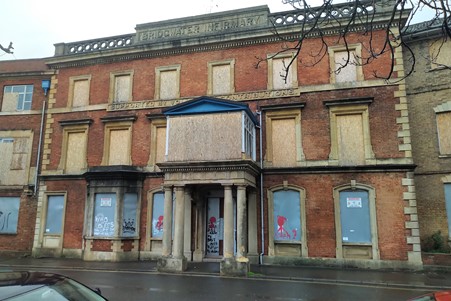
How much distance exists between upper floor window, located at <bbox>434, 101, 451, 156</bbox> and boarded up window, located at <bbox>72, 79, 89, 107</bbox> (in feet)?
60.7

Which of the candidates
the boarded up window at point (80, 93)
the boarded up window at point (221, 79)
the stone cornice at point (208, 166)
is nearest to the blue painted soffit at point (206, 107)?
the stone cornice at point (208, 166)

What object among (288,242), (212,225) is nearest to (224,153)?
(212,225)

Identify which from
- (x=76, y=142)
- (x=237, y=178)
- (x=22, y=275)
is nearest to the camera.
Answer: (x=22, y=275)

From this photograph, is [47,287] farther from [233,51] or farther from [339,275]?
[233,51]

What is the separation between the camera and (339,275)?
518 inches

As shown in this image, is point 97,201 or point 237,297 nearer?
point 237,297

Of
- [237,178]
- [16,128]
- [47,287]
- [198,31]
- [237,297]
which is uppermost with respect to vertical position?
[198,31]

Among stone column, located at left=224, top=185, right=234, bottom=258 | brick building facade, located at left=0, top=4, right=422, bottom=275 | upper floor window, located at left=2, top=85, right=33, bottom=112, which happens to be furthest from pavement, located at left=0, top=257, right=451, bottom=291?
upper floor window, located at left=2, top=85, right=33, bottom=112

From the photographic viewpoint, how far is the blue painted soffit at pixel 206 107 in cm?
1500

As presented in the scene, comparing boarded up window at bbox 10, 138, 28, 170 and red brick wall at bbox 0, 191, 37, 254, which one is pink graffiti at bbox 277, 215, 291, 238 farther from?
boarded up window at bbox 10, 138, 28, 170

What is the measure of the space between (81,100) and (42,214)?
264 inches

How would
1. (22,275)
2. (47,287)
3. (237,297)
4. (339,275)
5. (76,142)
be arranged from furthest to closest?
(76,142) → (339,275) → (237,297) → (22,275) → (47,287)

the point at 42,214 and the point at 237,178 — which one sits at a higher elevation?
the point at 237,178

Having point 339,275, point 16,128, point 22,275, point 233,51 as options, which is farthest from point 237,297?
point 16,128
